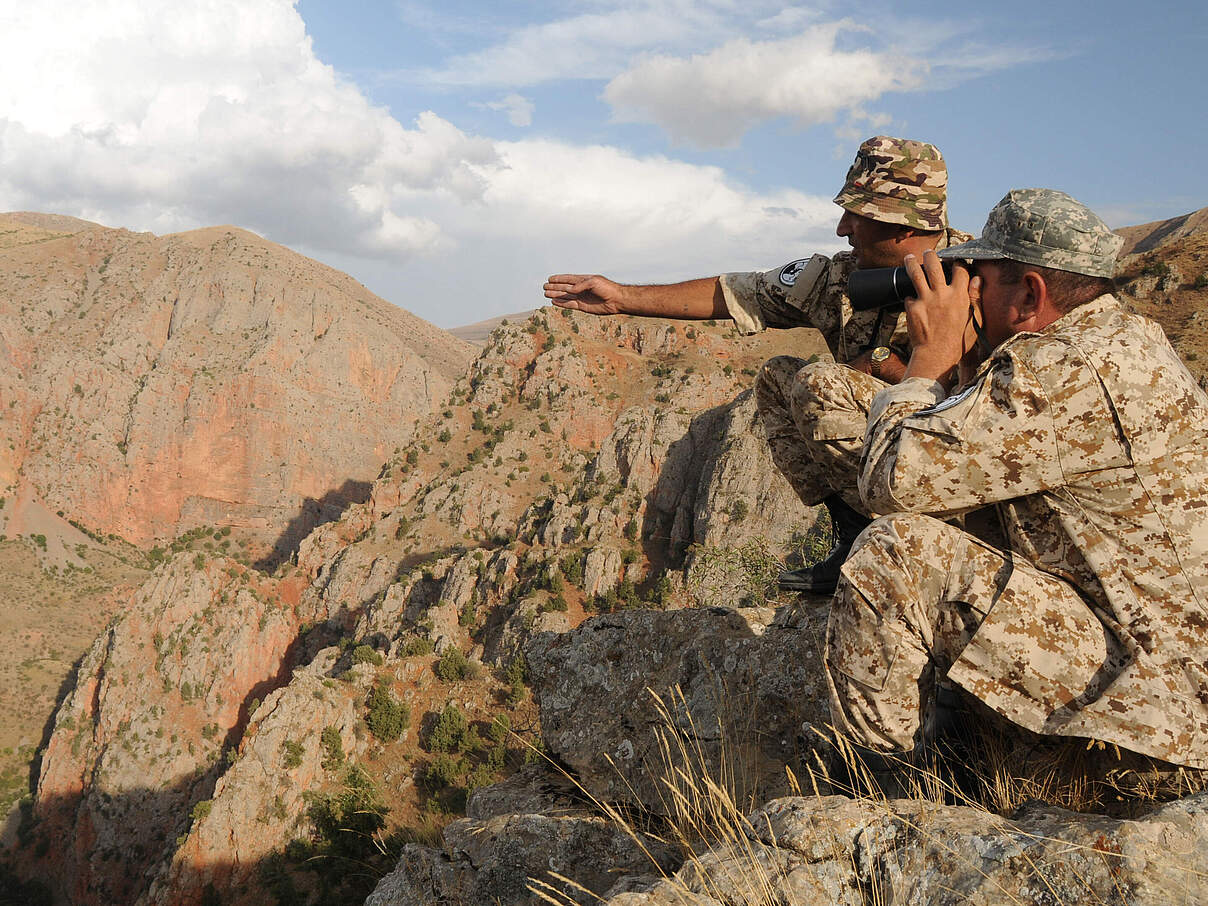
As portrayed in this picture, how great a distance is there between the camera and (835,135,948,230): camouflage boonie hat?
3857mm

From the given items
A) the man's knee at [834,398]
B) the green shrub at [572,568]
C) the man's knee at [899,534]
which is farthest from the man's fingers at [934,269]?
the green shrub at [572,568]

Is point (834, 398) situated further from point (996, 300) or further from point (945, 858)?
point (945, 858)

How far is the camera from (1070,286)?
8.42 ft

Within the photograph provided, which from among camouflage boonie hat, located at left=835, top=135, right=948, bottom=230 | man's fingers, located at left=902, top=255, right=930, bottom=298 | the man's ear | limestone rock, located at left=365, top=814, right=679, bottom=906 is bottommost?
limestone rock, located at left=365, top=814, right=679, bottom=906

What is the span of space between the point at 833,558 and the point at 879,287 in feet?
5.03

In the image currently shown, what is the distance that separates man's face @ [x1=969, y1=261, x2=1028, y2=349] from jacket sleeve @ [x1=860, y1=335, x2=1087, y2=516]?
397 mm

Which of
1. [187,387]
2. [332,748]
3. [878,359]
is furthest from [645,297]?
[187,387]

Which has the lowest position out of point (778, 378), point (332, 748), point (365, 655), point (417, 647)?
point (365, 655)

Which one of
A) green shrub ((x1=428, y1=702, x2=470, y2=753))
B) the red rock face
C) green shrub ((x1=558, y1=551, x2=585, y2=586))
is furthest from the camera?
the red rock face

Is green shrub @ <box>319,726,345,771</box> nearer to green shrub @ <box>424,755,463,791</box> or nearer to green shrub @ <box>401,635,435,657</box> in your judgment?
green shrub @ <box>424,755,463,791</box>

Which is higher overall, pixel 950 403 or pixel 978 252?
pixel 978 252

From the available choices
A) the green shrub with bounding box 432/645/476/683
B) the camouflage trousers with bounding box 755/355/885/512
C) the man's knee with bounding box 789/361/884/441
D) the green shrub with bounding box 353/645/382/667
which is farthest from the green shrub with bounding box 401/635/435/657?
the man's knee with bounding box 789/361/884/441

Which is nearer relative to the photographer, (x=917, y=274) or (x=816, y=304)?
(x=917, y=274)

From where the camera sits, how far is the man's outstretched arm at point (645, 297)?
178 inches
